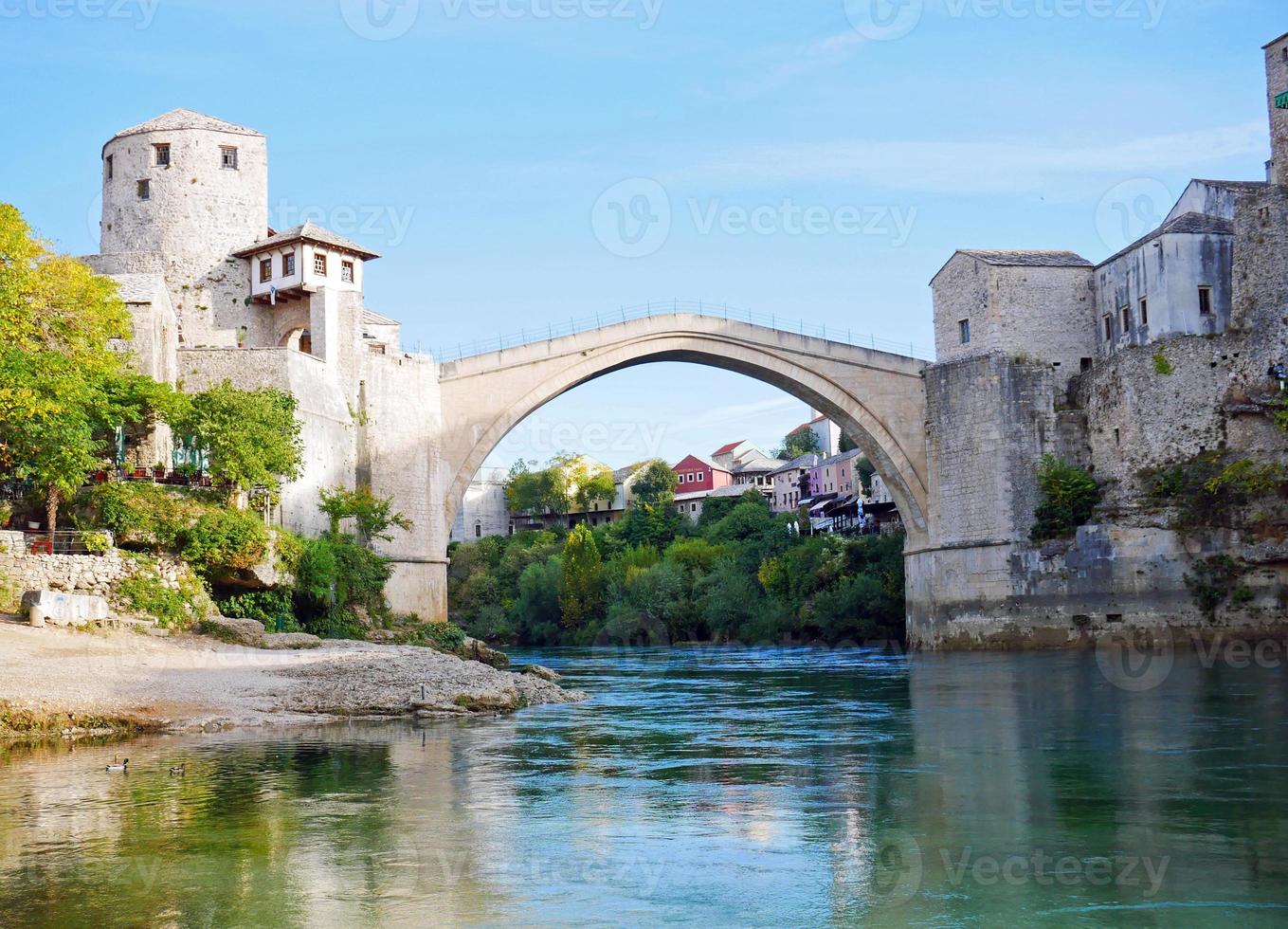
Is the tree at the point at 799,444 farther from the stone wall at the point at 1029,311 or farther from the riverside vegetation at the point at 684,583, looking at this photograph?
the stone wall at the point at 1029,311

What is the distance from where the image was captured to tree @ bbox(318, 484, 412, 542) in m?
27.5

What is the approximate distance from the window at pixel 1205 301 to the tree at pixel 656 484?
40.9 metres

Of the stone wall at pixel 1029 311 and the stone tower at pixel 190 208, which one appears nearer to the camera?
the stone tower at pixel 190 208

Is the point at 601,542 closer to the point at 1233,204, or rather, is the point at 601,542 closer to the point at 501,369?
the point at 501,369

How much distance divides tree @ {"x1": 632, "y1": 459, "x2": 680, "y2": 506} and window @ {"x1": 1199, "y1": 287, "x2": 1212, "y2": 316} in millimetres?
40919

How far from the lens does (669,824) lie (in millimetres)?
9586

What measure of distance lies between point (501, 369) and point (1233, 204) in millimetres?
17897

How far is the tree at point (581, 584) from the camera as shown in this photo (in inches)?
2018

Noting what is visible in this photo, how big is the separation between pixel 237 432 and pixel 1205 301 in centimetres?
2164

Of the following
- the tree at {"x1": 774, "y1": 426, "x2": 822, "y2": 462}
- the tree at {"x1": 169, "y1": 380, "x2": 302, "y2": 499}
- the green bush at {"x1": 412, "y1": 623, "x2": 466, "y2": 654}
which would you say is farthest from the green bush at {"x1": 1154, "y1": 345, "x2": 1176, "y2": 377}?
the tree at {"x1": 774, "y1": 426, "x2": 822, "y2": 462}

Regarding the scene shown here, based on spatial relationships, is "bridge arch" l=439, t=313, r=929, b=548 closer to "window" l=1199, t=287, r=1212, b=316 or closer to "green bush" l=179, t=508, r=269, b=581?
"window" l=1199, t=287, r=1212, b=316

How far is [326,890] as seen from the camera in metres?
7.68

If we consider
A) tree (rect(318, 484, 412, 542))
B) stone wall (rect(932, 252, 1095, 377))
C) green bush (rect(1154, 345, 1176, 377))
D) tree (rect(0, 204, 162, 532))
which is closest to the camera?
tree (rect(0, 204, 162, 532))

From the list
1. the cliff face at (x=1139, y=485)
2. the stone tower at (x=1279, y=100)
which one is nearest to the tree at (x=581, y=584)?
the cliff face at (x=1139, y=485)
